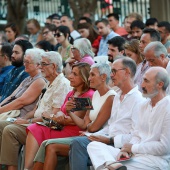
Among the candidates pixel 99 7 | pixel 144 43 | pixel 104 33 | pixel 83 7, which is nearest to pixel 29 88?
pixel 144 43

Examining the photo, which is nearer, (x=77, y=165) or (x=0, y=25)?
(x=77, y=165)

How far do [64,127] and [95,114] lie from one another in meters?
0.71

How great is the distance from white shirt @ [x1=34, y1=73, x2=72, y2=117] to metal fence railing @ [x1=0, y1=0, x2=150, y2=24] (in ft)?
41.3

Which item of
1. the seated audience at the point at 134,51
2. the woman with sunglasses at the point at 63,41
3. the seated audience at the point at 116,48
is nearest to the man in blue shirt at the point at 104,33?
the woman with sunglasses at the point at 63,41

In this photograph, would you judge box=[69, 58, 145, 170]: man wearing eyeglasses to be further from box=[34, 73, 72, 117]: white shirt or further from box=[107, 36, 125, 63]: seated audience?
box=[107, 36, 125, 63]: seated audience

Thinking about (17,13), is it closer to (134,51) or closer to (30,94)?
(30,94)

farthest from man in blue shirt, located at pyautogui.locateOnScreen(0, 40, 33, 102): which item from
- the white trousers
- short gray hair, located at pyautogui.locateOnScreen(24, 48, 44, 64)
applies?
the white trousers

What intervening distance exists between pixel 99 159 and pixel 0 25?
16.0 metres

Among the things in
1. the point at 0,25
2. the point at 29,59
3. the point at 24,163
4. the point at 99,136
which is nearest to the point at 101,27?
the point at 29,59

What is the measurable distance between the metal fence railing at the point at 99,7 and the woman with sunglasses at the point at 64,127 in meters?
13.2

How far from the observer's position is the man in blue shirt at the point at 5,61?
13.1 meters

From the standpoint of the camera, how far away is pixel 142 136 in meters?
8.62

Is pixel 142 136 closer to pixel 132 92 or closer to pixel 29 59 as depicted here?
pixel 132 92

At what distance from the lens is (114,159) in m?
8.61
